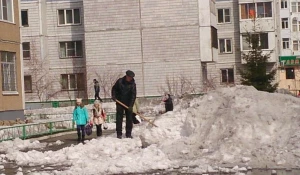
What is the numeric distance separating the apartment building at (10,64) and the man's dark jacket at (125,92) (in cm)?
1043

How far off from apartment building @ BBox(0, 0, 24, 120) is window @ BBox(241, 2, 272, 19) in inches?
1122

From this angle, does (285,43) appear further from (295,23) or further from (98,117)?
(98,117)

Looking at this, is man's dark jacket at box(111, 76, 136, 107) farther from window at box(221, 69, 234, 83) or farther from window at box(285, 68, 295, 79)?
window at box(285, 68, 295, 79)

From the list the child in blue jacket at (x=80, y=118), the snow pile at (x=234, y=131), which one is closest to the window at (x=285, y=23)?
the child in blue jacket at (x=80, y=118)

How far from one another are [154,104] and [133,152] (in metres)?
27.9

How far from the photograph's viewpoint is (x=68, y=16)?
4731 cm

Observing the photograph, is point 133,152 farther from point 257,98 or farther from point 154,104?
point 154,104

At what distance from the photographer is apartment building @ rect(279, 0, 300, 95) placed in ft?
194

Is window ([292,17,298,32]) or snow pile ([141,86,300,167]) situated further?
window ([292,17,298,32])

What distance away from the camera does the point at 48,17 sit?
4753 centimetres

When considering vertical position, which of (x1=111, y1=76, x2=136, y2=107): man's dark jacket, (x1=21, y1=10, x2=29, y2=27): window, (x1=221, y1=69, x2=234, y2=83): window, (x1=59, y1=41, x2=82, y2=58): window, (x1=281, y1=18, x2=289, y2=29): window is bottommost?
(x1=111, y1=76, x2=136, y2=107): man's dark jacket

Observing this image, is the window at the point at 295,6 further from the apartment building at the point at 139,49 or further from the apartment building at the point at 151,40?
the apartment building at the point at 151,40

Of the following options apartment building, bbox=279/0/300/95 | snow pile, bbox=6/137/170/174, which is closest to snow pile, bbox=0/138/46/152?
snow pile, bbox=6/137/170/174

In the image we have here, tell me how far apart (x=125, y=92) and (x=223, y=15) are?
38.0 m
